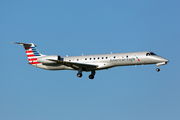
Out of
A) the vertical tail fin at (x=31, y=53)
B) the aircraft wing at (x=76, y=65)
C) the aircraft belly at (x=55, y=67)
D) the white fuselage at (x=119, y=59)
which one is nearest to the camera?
the white fuselage at (x=119, y=59)

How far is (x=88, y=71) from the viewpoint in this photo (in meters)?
46.1

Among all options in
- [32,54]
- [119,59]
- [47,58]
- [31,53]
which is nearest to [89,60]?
[119,59]

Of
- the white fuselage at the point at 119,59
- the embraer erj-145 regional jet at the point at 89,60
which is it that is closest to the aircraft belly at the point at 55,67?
the embraer erj-145 regional jet at the point at 89,60

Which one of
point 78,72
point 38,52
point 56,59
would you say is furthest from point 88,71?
point 38,52

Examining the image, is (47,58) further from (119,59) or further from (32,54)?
(119,59)

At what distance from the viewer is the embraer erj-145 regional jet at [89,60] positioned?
42.3 metres

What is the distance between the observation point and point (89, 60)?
4441cm

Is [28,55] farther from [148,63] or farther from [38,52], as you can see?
[148,63]

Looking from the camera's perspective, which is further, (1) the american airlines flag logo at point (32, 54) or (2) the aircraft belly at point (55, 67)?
(1) the american airlines flag logo at point (32, 54)

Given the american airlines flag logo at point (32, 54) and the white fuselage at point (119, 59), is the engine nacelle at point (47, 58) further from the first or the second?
the white fuselage at point (119, 59)

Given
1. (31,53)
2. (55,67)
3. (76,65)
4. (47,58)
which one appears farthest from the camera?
(31,53)

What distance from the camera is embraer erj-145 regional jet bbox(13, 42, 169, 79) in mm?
42312

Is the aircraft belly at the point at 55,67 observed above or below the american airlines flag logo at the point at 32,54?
below

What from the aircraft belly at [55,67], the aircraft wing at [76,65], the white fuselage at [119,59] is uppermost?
the white fuselage at [119,59]
